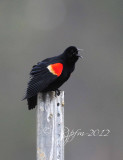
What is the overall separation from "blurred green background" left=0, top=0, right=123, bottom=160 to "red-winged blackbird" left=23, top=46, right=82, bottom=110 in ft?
30.6

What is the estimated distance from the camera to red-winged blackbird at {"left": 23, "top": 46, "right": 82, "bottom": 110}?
5051 mm

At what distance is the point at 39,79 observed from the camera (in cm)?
526

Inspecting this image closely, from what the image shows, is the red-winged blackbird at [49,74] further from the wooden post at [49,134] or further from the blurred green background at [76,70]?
the blurred green background at [76,70]

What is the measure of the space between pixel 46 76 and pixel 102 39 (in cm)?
1901

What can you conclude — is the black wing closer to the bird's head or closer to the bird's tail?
the bird's tail

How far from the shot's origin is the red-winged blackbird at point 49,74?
505cm

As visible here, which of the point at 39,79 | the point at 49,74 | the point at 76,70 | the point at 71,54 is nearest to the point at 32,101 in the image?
the point at 39,79

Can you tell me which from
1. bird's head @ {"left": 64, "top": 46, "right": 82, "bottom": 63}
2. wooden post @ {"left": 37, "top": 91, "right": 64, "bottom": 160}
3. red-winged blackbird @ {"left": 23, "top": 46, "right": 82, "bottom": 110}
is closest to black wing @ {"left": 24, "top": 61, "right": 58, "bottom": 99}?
red-winged blackbird @ {"left": 23, "top": 46, "right": 82, "bottom": 110}

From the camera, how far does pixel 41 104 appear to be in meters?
4.38

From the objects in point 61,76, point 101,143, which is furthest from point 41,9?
point 61,76

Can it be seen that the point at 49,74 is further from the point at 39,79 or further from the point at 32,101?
the point at 32,101

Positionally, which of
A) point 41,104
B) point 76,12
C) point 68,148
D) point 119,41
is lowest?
point 41,104

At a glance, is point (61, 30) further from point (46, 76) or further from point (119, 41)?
point (46, 76)

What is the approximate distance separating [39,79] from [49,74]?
0.47 ft
